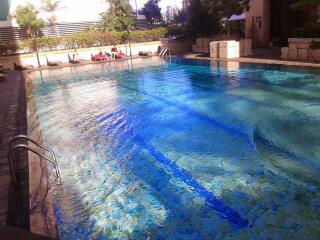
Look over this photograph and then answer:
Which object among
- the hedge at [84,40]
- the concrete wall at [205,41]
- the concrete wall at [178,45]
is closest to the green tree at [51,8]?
the hedge at [84,40]

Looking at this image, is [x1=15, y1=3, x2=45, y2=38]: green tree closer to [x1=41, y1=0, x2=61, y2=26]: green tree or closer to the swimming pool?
[x1=41, y1=0, x2=61, y2=26]: green tree

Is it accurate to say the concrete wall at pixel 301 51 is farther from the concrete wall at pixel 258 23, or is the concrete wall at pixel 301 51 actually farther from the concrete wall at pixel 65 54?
the concrete wall at pixel 65 54

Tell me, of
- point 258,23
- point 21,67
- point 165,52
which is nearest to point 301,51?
point 258,23

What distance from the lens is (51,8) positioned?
1359 inches

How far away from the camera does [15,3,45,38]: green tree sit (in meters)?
29.8

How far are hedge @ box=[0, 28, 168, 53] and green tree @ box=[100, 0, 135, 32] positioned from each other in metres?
2.26

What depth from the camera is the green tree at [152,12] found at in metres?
39.1

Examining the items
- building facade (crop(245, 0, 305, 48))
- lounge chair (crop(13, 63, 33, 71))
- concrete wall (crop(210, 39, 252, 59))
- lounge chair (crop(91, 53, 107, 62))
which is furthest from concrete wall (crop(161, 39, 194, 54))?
lounge chair (crop(13, 63, 33, 71))

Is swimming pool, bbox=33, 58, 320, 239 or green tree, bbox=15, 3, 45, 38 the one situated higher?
green tree, bbox=15, 3, 45, 38

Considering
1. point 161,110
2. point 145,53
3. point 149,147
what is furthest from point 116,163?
point 145,53

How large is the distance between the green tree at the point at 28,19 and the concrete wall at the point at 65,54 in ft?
18.8

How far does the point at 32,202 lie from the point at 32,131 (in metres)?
3.90

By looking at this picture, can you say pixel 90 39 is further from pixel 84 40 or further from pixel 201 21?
pixel 201 21

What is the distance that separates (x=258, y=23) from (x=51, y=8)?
2166 cm
